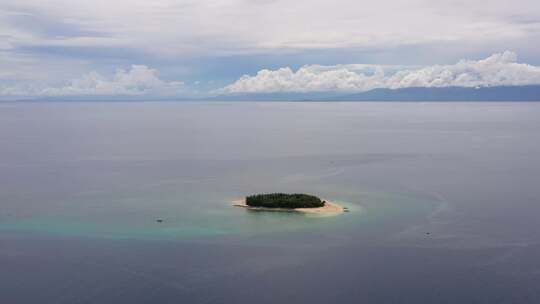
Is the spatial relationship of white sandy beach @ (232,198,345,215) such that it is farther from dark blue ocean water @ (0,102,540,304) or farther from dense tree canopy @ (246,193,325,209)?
dark blue ocean water @ (0,102,540,304)

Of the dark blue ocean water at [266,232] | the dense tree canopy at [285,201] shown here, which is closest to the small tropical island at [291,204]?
the dense tree canopy at [285,201]

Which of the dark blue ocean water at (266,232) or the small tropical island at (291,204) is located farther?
the small tropical island at (291,204)

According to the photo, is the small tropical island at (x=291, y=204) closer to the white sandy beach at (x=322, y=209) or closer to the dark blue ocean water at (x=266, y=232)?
the white sandy beach at (x=322, y=209)

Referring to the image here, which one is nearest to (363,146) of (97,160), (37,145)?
(97,160)

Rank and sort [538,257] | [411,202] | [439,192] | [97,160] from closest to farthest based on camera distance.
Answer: [538,257]
[411,202]
[439,192]
[97,160]

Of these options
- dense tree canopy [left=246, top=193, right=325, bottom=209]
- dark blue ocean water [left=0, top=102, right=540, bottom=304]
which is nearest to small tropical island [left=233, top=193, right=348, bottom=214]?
dense tree canopy [left=246, top=193, right=325, bottom=209]

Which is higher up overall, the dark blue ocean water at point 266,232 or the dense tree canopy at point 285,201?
the dense tree canopy at point 285,201

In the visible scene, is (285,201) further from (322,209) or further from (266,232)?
(266,232)

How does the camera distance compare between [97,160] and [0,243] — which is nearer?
[0,243]

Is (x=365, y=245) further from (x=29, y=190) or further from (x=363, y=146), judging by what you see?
(x=363, y=146)
